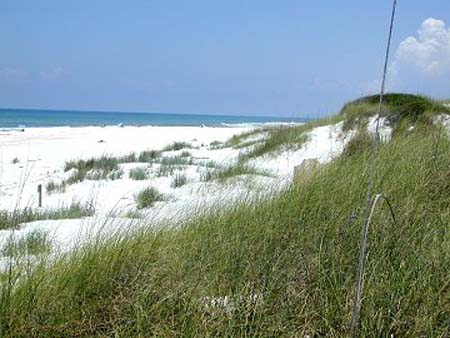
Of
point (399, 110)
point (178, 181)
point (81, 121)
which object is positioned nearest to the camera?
point (178, 181)

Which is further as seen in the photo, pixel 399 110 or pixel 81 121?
pixel 81 121

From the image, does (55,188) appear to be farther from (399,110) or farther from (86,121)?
(86,121)

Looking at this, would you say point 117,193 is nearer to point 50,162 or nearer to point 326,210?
point 326,210

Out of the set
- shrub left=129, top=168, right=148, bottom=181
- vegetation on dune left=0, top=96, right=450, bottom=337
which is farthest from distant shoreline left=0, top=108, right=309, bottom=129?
vegetation on dune left=0, top=96, right=450, bottom=337

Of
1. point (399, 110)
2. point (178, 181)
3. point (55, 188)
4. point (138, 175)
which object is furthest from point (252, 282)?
Answer: point (399, 110)

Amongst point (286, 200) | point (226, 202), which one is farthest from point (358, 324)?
point (226, 202)

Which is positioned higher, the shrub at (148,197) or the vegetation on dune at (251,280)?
the vegetation on dune at (251,280)

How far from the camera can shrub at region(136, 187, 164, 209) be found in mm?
6532

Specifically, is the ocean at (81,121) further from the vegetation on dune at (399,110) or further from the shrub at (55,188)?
the shrub at (55,188)

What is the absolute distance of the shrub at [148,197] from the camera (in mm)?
6532

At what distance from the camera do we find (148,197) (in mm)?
6891

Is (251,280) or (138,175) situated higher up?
(251,280)

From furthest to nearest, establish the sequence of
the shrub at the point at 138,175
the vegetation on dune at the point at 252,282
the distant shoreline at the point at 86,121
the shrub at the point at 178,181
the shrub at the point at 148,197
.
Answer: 1. the distant shoreline at the point at 86,121
2. the shrub at the point at 138,175
3. the shrub at the point at 178,181
4. the shrub at the point at 148,197
5. the vegetation on dune at the point at 252,282

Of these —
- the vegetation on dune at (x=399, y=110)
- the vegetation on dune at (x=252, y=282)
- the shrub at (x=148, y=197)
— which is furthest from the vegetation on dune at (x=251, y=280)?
the vegetation on dune at (x=399, y=110)
